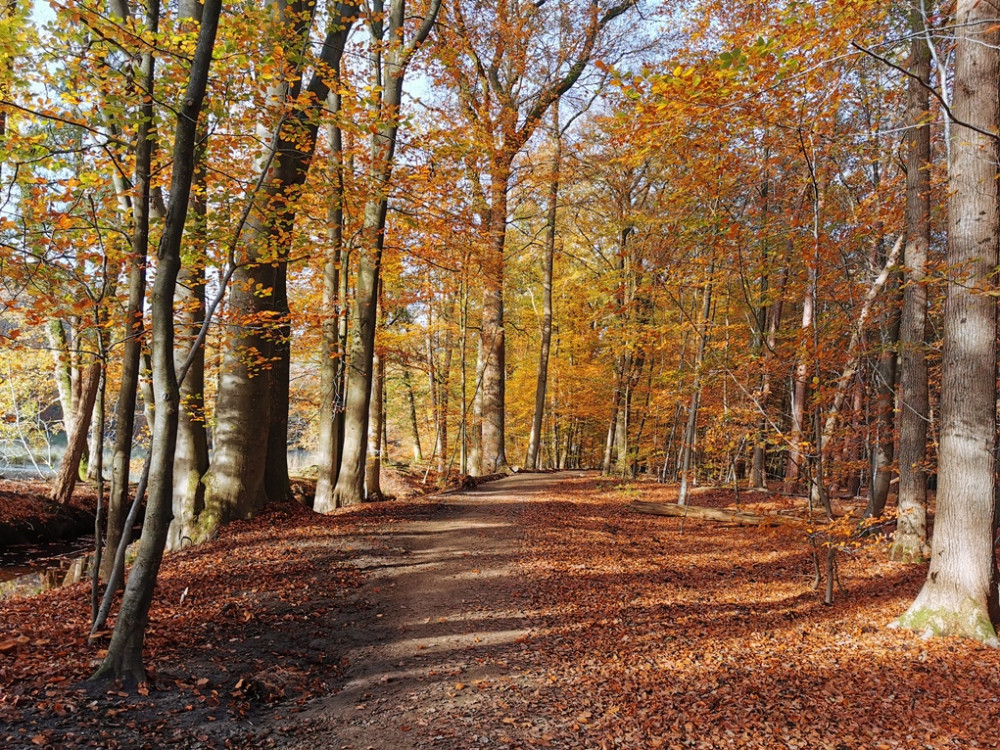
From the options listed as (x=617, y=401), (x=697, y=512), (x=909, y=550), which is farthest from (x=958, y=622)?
(x=617, y=401)

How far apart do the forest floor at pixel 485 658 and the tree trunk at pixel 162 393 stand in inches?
10.2

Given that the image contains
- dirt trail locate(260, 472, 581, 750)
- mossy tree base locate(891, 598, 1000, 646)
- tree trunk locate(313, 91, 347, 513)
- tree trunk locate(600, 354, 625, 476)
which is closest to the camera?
dirt trail locate(260, 472, 581, 750)

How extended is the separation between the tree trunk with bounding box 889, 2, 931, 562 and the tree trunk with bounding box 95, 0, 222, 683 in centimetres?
925

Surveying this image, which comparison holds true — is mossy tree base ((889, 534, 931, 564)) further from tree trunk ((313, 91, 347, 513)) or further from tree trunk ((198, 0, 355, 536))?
tree trunk ((198, 0, 355, 536))

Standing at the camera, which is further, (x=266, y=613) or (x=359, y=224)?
(x=359, y=224)

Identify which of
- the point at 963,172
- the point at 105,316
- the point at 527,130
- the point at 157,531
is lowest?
the point at 157,531

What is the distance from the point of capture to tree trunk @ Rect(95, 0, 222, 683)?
3.99 m

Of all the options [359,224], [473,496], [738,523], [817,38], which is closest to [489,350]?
[473,496]

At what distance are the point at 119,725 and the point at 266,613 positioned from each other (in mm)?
2266

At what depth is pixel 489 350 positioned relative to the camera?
18672 mm

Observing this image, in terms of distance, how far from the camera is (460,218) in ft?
40.9

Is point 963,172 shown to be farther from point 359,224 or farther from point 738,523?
point 359,224

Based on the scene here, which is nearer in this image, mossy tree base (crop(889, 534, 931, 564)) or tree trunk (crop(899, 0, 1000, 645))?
tree trunk (crop(899, 0, 1000, 645))

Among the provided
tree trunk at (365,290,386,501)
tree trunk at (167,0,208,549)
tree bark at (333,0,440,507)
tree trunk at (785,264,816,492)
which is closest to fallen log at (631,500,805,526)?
tree trunk at (785,264,816,492)
